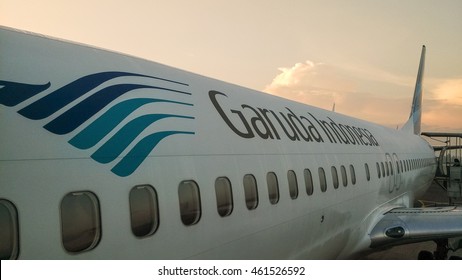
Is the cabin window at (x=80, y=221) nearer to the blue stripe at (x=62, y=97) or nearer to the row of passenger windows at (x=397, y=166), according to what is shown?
the blue stripe at (x=62, y=97)

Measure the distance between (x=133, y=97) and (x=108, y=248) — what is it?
1598mm

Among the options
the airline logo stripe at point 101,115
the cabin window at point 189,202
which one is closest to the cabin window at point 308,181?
the cabin window at point 189,202

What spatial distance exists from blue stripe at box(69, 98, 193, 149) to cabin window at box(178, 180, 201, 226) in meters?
0.95

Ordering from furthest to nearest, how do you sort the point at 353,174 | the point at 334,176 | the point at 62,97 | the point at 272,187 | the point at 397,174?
the point at 397,174
the point at 353,174
the point at 334,176
the point at 272,187
the point at 62,97

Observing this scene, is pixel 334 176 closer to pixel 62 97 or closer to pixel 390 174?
pixel 390 174

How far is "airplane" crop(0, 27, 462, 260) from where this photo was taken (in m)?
2.85

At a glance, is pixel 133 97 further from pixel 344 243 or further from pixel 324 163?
pixel 344 243

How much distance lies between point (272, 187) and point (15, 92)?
361 cm

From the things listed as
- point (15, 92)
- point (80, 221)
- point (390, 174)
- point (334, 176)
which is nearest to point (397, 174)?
point (390, 174)

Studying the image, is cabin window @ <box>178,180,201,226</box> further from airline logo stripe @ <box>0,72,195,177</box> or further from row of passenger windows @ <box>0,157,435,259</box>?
airline logo stripe @ <box>0,72,195,177</box>

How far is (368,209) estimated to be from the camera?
31.2 feet

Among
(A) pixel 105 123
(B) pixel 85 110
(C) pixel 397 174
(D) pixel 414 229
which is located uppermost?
(B) pixel 85 110

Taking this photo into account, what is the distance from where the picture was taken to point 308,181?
652 centimetres
